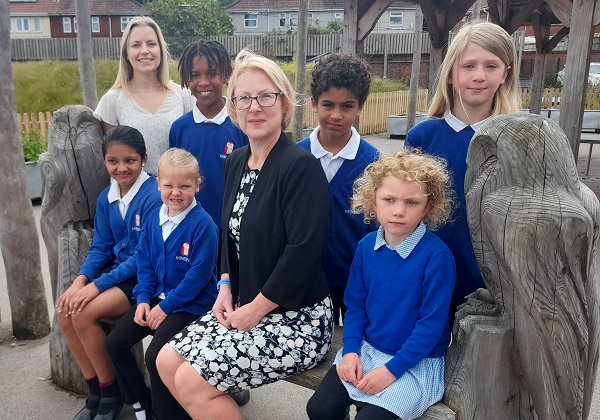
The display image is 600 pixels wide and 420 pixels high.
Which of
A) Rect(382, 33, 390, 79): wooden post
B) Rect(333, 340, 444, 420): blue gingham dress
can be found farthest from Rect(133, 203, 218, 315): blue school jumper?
Rect(382, 33, 390, 79): wooden post

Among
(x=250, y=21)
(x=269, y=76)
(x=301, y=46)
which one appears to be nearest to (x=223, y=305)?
(x=269, y=76)

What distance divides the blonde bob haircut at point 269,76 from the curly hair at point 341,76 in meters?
0.15

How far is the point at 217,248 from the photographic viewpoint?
254cm

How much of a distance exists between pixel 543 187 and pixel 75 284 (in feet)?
6.94

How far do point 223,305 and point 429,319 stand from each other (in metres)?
0.84

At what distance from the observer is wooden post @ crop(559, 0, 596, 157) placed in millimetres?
5562

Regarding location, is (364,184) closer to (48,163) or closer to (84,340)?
(84,340)

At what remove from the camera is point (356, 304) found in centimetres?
202

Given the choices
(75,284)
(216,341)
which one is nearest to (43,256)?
(75,284)

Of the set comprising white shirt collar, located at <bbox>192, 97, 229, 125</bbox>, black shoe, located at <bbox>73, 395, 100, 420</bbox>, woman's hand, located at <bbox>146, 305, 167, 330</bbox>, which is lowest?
black shoe, located at <bbox>73, 395, 100, 420</bbox>

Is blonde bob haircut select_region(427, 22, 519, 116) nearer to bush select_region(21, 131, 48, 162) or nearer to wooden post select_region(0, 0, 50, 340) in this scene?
wooden post select_region(0, 0, 50, 340)

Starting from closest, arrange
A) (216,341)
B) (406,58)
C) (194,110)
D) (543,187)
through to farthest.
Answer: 1. (543,187)
2. (216,341)
3. (194,110)
4. (406,58)

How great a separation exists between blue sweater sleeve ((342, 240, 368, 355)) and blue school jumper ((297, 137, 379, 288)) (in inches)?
14.2

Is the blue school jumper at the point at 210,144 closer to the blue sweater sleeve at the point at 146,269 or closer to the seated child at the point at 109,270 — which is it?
the seated child at the point at 109,270
